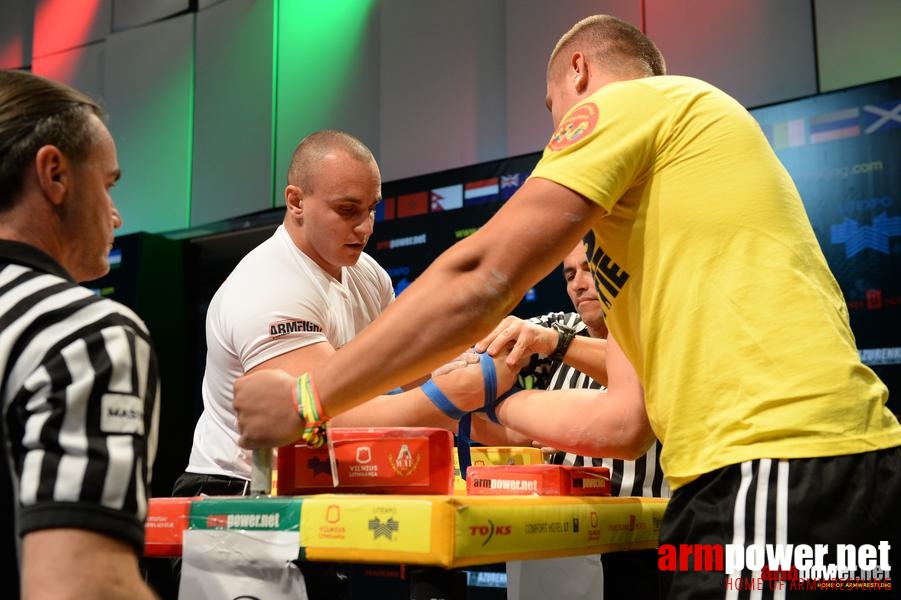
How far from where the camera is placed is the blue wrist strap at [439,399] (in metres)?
1.78

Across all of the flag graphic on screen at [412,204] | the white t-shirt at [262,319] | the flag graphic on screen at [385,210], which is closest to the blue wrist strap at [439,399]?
the white t-shirt at [262,319]

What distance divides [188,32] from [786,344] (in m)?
5.99

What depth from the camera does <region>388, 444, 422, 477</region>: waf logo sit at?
1.42 m

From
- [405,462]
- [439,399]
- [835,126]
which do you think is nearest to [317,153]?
[439,399]

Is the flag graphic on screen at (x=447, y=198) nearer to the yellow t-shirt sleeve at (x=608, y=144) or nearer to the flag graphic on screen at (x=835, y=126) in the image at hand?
the flag graphic on screen at (x=835, y=126)

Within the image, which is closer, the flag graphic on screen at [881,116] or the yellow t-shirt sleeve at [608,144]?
the yellow t-shirt sleeve at [608,144]

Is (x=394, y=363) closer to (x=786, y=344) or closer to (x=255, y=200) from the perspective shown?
(x=786, y=344)

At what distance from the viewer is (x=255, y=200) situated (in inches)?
232

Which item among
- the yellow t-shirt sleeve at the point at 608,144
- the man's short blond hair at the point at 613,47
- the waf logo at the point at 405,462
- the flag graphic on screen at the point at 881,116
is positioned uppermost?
the flag graphic on screen at the point at 881,116

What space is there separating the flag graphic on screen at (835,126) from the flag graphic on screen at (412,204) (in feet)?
6.71

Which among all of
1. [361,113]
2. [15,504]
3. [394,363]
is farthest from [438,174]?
[15,504]

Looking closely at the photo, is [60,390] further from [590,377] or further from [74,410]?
[590,377]

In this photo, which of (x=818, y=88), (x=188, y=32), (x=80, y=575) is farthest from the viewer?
(x=188, y=32)

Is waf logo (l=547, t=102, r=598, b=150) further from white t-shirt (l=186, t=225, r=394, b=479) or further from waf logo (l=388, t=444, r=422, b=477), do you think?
white t-shirt (l=186, t=225, r=394, b=479)
